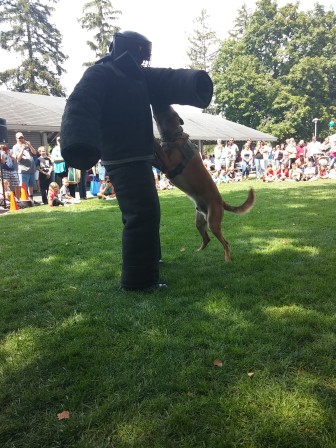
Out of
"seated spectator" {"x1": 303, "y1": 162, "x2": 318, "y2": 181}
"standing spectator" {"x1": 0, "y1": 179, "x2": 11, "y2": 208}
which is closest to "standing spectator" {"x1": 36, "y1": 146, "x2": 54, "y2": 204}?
"standing spectator" {"x1": 0, "y1": 179, "x2": 11, "y2": 208}

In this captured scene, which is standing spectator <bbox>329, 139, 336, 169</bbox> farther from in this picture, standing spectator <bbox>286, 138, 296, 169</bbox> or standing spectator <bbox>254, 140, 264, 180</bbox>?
standing spectator <bbox>254, 140, 264, 180</bbox>

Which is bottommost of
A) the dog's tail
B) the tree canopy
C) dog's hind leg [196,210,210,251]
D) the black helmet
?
dog's hind leg [196,210,210,251]

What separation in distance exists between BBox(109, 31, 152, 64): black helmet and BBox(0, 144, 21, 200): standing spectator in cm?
854

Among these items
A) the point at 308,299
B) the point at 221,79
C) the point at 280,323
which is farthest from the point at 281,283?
the point at 221,79

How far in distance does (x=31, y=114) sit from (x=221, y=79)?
2934 centimetres

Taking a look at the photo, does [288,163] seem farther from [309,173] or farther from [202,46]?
[202,46]

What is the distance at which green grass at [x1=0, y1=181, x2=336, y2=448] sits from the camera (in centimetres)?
184

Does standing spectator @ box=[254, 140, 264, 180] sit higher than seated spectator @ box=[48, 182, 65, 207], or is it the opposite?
standing spectator @ box=[254, 140, 264, 180]

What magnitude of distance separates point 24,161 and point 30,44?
32.4 m

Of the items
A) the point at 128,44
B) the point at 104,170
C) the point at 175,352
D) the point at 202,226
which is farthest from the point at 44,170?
the point at 175,352

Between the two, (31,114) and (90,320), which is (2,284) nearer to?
(90,320)

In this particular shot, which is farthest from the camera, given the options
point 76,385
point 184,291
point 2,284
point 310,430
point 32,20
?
point 32,20

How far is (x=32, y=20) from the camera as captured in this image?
37031 mm

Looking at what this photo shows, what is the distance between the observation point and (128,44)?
3.38 m
